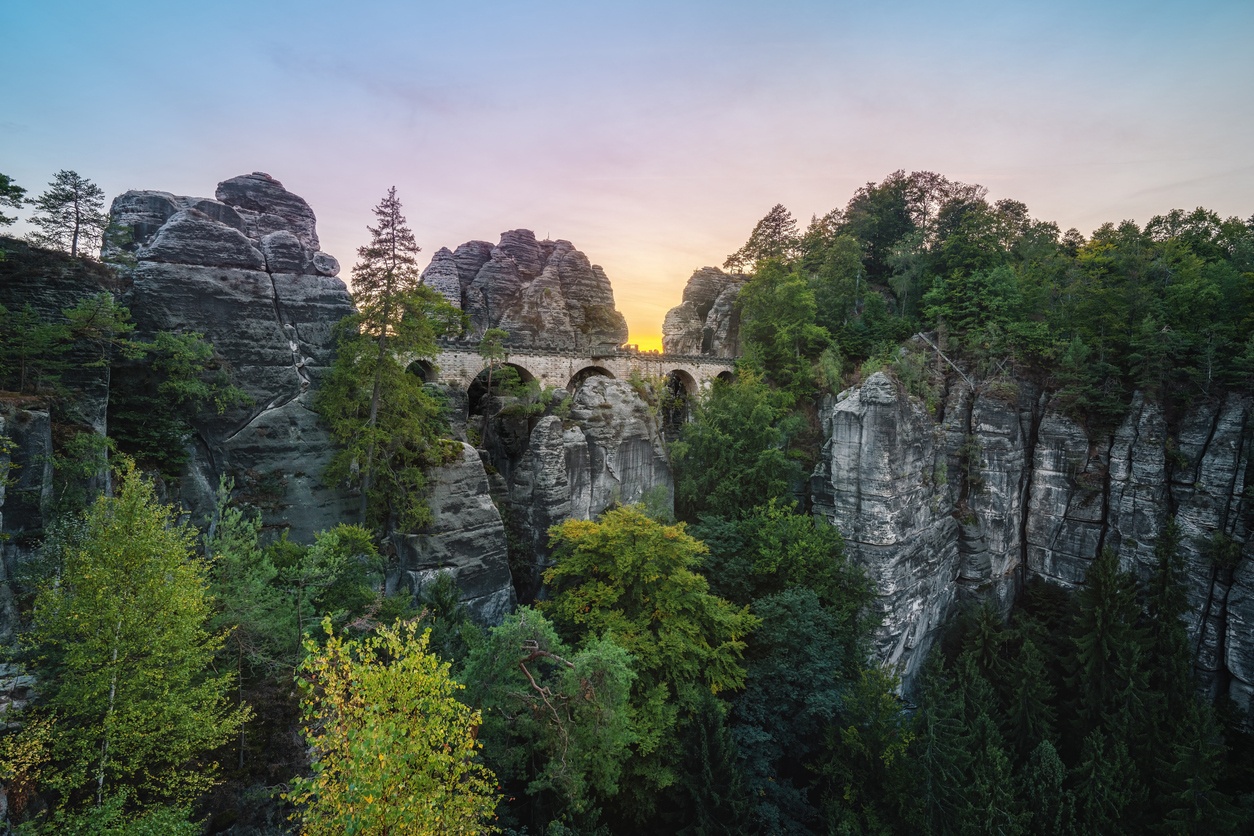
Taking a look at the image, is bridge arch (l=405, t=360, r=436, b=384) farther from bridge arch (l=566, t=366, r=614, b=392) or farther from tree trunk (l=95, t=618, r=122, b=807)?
tree trunk (l=95, t=618, r=122, b=807)

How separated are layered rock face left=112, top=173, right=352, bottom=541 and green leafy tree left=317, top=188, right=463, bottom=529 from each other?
1.16 metres

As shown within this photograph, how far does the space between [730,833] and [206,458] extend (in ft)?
60.0

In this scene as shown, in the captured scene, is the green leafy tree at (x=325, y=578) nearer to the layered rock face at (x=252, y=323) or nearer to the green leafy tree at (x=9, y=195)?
the layered rock face at (x=252, y=323)

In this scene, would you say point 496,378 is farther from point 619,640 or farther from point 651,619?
point 619,640

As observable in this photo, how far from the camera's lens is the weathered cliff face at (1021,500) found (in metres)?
22.3

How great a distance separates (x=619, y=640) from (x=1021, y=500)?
24.2 m

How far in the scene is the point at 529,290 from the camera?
3953cm

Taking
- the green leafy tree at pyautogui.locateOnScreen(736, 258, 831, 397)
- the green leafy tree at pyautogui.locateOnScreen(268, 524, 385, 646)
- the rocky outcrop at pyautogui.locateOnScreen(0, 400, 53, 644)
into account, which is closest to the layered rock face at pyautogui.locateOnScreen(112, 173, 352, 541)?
the green leafy tree at pyautogui.locateOnScreen(268, 524, 385, 646)

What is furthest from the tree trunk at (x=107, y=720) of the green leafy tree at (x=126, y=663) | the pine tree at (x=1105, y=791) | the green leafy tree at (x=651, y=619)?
the pine tree at (x=1105, y=791)

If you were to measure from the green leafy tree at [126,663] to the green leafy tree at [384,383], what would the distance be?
25.7 ft

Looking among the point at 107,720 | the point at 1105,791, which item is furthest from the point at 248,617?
the point at 1105,791

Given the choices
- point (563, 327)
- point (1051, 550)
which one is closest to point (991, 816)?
point (1051, 550)

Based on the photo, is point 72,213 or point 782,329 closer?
point 72,213

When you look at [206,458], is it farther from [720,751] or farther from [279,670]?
[720,751]
